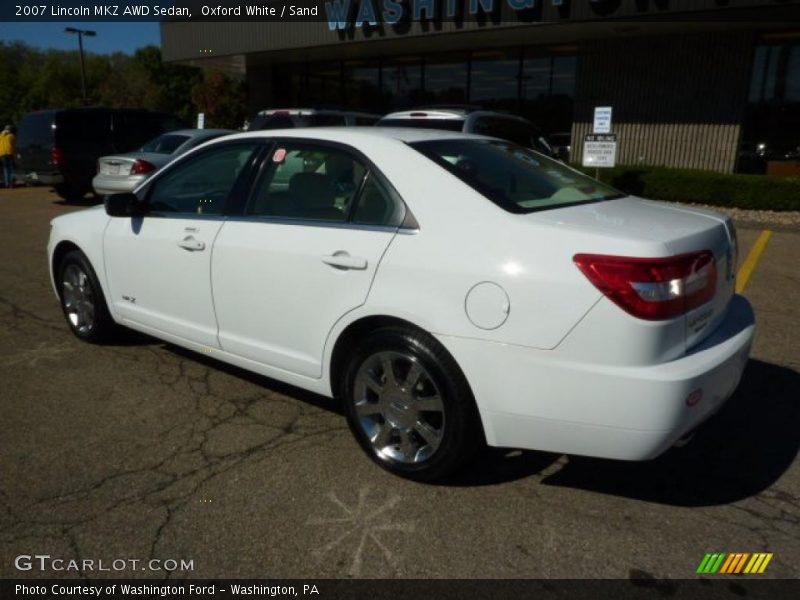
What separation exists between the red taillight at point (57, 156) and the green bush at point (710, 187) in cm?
1109

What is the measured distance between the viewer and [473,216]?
2.78m

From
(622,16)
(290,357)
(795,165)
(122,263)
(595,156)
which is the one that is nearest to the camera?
(290,357)

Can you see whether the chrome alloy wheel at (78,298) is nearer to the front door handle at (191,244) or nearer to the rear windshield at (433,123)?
the front door handle at (191,244)

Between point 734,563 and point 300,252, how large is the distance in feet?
7.44

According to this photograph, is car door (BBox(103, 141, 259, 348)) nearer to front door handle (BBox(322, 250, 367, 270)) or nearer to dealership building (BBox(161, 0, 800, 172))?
front door handle (BBox(322, 250, 367, 270))

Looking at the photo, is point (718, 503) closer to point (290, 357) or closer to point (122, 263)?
point (290, 357)

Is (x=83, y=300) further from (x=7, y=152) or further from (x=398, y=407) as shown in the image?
(x=7, y=152)

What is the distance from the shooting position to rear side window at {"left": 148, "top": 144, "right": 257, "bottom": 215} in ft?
12.7

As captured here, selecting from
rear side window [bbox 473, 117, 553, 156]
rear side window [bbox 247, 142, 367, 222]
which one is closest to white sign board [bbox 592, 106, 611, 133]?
rear side window [bbox 473, 117, 553, 156]

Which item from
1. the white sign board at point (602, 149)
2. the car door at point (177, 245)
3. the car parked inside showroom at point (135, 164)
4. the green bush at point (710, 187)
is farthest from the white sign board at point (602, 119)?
the car door at point (177, 245)

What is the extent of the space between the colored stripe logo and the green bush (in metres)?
11.2

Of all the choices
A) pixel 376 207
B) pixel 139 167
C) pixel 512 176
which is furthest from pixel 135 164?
pixel 512 176

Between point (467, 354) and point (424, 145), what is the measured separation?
44.8 inches
